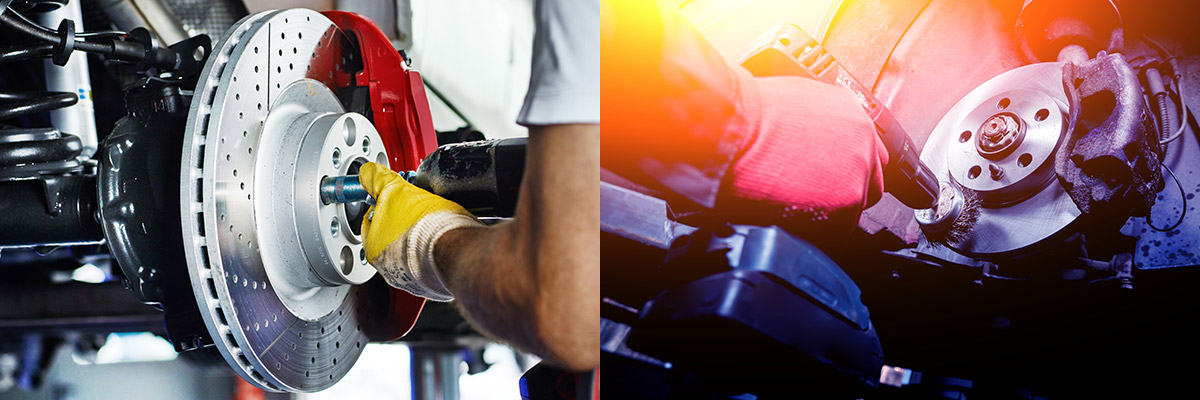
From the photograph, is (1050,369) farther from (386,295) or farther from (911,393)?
(386,295)

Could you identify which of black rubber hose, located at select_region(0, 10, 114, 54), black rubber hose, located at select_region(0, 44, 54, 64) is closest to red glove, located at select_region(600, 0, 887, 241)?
black rubber hose, located at select_region(0, 10, 114, 54)

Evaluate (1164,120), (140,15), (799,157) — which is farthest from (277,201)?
(1164,120)

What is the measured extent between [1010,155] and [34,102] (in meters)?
1.21

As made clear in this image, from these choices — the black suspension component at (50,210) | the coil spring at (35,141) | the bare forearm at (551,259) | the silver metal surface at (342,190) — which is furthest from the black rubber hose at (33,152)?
the bare forearm at (551,259)

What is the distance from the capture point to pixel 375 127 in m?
0.95

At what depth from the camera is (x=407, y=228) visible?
0.71 meters

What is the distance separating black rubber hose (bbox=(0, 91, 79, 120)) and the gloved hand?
0.54m

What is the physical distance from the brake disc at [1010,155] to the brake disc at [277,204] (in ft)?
2.11

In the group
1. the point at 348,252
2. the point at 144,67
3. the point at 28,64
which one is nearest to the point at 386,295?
the point at 348,252

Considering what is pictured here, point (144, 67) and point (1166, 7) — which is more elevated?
point (1166, 7)

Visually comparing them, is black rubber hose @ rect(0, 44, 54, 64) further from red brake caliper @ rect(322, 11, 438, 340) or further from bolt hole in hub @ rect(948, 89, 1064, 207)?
bolt hole in hub @ rect(948, 89, 1064, 207)

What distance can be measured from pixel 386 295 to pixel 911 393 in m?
0.67

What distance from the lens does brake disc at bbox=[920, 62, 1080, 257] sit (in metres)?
0.69

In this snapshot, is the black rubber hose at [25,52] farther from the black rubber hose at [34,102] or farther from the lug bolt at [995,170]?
the lug bolt at [995,170]
